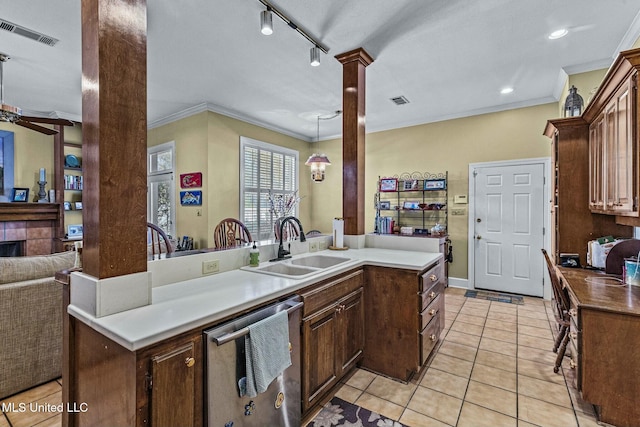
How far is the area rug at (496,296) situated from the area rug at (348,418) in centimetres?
307

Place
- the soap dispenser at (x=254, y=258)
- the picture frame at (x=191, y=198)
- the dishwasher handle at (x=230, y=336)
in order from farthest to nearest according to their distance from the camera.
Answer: the picture frame at (x=191, y=198) < the soap dispenser at (x=254, y=258) < the dishwasher handle at (x=230, y=336)

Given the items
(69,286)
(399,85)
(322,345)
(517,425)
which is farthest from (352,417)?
(399,85)

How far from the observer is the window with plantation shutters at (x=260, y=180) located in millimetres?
5199

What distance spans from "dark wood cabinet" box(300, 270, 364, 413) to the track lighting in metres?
1.84

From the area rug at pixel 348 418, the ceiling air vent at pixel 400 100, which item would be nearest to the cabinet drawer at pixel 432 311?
the area rug at pixel 348 418

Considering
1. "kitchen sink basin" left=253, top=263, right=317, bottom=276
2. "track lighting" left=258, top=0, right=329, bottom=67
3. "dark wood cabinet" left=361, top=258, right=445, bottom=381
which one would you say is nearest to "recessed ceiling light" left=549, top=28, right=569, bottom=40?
"track lighting" left=258, top=0, right=329, bottom=67

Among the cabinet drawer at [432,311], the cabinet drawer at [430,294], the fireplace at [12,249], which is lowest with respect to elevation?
the cabinet drawer at [432,311]

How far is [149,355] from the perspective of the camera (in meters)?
1.05

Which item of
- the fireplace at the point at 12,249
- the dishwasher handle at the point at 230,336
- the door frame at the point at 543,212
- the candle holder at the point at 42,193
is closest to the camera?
the dishwasher handle at the point at 230,336

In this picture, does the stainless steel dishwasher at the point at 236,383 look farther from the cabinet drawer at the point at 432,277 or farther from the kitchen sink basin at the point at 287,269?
the cabinet drawer at the point at 432,277

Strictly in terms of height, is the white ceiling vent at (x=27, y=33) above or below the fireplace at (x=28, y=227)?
above

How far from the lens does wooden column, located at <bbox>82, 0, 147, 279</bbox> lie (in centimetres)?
124

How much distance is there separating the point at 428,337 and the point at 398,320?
36 centimetres

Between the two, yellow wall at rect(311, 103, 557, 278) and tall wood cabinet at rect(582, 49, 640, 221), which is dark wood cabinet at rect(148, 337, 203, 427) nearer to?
tall wood cabinet at rect(582, 49, 640, 221)
